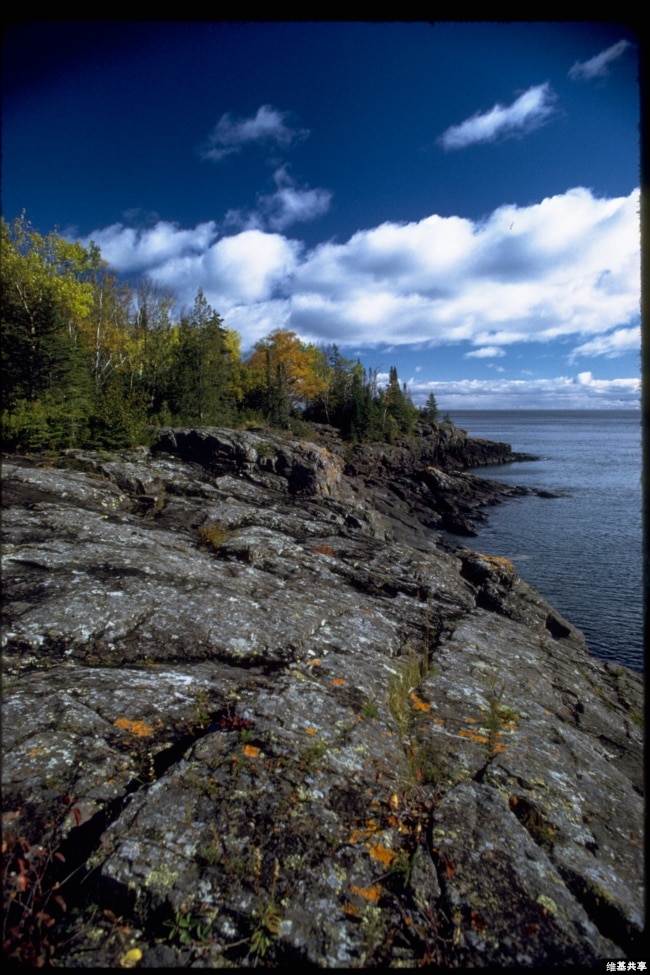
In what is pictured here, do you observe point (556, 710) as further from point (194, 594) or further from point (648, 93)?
point (648, 93)

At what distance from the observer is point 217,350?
1411 inches

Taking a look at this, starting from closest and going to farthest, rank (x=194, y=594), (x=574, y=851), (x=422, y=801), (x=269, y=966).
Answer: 1. (x=269, y=966)
2. (x=574, y=851)
3. (x=422, y=801)
4. (x=194, y=594)

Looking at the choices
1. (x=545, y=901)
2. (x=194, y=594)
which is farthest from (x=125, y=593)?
(x=545, y=901)

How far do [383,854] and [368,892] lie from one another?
14.5 inches

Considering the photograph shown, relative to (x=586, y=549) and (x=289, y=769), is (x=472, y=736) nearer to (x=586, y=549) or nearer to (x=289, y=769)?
(x=289, y=769)

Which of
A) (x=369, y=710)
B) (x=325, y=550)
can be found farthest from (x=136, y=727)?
(x=325, y=550)

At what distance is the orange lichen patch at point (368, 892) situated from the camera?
340cm

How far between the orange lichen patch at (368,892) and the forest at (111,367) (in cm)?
1686

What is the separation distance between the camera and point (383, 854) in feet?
12.4

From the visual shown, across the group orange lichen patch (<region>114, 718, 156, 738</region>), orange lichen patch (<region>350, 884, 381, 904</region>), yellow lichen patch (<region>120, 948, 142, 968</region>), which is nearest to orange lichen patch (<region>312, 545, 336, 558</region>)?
orange lichen patch (<region>114, 718, 156, 738</region>)

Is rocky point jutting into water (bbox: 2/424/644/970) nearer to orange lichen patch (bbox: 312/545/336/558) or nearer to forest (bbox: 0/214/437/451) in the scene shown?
orange lichen patch (bbox: 312/545/336/558)

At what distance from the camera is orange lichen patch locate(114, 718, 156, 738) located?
4.83 metres

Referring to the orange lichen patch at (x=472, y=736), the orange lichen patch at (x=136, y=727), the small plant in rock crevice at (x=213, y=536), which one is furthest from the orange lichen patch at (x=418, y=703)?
the small plant in rock crevice at (x=213, y=536)

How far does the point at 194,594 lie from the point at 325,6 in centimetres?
797
